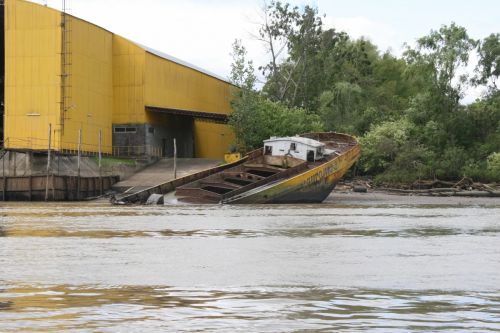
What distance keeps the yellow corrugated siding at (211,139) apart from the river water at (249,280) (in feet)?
145

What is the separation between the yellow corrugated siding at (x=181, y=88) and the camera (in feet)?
170

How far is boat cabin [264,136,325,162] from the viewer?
1451 inches

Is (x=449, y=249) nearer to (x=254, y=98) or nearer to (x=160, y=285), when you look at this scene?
(x=160, y=285)

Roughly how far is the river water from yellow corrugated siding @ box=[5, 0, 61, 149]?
28595mm

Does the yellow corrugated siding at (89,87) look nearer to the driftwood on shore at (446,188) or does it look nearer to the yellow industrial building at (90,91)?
the yellow industrial building at (90,91)

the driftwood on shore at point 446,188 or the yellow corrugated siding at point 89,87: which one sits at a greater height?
the yellow corrugated siding at point 89,87

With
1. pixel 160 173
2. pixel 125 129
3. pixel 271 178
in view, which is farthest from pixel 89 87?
pixel 271 178

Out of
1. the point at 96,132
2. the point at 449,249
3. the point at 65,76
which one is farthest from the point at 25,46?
the point at 449,249

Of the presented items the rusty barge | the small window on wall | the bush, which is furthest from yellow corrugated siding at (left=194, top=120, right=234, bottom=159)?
the rusty barge

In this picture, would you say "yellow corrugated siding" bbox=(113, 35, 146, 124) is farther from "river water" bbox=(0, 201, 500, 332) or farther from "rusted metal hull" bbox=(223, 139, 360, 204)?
"river water" bbox=(0, 201, 500, 332)

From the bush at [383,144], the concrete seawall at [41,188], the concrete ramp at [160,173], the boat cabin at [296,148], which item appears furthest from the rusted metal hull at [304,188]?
the bush at [383,144]

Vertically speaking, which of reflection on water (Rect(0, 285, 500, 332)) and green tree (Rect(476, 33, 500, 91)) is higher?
green tree (Rect(476, 33, 500, 91))

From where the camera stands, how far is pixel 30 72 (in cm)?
4478

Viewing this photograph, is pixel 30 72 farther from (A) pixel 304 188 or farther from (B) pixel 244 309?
(B) pixel 244 309
